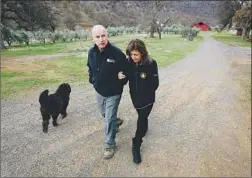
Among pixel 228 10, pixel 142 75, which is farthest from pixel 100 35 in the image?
pixel 228 10

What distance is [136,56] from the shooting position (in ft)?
16.6

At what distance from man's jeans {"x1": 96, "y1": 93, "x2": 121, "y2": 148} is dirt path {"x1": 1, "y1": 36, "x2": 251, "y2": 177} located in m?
0.33

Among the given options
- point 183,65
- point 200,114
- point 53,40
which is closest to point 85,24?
point 53,40

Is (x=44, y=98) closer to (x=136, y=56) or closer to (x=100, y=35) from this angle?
(x=100, y=35)

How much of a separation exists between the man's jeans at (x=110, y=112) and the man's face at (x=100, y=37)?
928 mm

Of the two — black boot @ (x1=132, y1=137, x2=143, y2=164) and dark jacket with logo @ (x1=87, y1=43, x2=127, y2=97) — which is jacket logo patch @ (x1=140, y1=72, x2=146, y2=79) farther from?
black boot @ (x1=132, y1=137, x2=143, y2=164)

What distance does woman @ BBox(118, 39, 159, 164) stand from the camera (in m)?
5.06

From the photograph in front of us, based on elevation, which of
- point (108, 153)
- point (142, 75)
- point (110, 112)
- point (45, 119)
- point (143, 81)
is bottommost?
point (108, 153)

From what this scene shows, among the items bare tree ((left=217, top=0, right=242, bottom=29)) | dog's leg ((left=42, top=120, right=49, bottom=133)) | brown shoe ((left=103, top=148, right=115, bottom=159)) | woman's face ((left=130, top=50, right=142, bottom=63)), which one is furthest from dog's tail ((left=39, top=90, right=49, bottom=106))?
bare tree ((left=217, top=0, right=242, bottom=29))

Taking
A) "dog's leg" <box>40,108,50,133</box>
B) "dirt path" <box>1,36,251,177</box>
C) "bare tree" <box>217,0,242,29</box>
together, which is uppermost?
"dog's leg" <box>40,108,50,133</box>

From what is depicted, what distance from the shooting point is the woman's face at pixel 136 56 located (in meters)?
5.04

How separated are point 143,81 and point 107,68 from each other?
0.60 metres

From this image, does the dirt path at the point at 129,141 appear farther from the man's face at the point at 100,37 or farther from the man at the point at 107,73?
the man's face at the point at 100,37

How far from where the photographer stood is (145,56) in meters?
5.12
